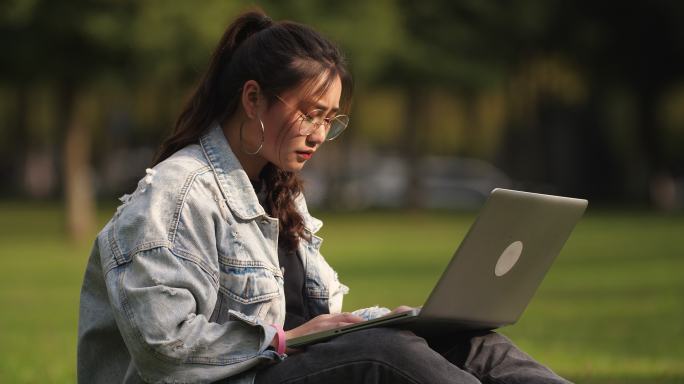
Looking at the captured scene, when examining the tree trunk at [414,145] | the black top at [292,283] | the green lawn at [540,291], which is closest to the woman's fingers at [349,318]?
the black top at [292,283]

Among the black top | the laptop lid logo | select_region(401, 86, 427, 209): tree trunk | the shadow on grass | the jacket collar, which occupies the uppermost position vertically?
the laptop lid logo

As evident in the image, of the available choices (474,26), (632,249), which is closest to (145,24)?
(632,249)

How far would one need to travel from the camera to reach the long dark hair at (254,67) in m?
3.96

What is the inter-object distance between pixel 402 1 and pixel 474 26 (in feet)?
7.10

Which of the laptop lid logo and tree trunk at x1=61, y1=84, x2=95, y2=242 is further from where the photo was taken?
tree trunk at x1=61, y1=84, x2=95, y2=242

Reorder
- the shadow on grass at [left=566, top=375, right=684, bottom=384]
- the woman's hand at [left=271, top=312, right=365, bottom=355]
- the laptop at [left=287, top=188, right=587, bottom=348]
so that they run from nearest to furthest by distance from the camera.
→ the laptop at [left=287, top=188, right=587, bottom=348] < the woman's hand at [left=271, top=312, right=365, bottom=355] < the shadow on grass at [left=566, top=375, right=684, bottom=384]

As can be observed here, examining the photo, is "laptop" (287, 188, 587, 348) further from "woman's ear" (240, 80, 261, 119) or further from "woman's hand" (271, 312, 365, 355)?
"woman's ear" (240, 80, 261, 119)

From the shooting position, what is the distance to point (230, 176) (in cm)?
390

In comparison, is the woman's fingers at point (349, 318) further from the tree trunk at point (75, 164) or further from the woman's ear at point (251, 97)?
the tree trunk at point (75, 164)

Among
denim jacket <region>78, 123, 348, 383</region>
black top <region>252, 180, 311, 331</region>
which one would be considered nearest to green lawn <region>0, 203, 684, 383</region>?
black top <region>252, 180, 311, 331</region>

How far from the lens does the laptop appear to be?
11.8 feet

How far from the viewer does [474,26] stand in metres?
33.1

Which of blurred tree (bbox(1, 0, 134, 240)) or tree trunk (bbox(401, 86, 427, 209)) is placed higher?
blurred tree (bbox(1, 0, 134, 240))

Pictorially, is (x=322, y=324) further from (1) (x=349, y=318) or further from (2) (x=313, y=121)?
(2) (x=313, y=121)
